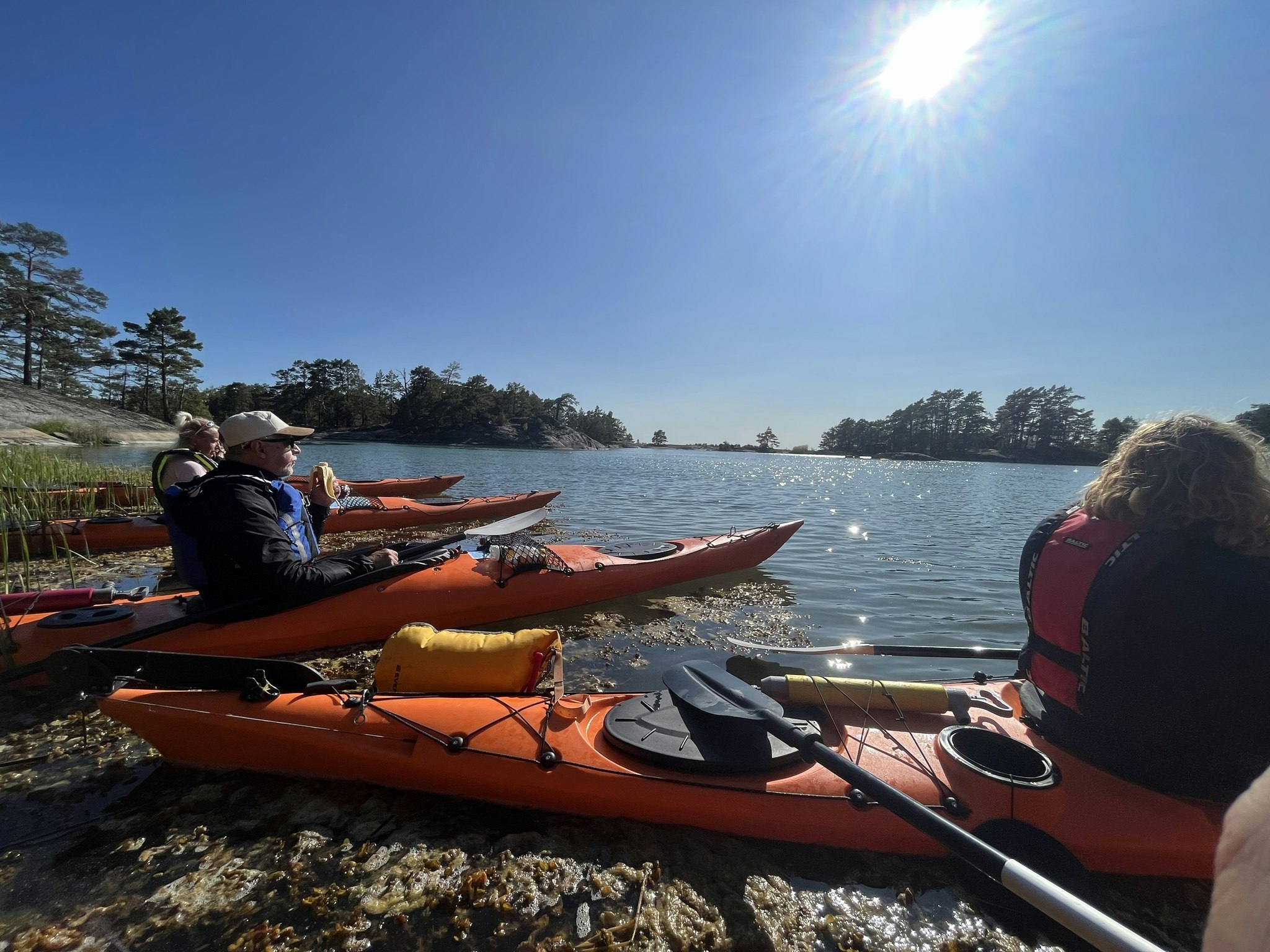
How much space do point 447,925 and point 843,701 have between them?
84.4 inches

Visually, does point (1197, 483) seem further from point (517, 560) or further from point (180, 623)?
point (180, 623)

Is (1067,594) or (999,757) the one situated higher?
(1067,594)

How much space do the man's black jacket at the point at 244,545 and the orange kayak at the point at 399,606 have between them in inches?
9.9

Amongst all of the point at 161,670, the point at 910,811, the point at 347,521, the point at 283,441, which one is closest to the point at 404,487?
the point at 347,521

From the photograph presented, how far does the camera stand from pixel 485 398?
79312 millimetres

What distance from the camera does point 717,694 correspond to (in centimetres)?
276

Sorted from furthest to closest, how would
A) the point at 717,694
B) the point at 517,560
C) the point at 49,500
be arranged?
the point at 49,500 < the point at 517,560 < the point at 717,694

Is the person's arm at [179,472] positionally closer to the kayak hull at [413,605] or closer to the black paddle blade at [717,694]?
the kayak hull at [413,605]

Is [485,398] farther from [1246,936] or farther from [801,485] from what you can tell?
[1246,936]

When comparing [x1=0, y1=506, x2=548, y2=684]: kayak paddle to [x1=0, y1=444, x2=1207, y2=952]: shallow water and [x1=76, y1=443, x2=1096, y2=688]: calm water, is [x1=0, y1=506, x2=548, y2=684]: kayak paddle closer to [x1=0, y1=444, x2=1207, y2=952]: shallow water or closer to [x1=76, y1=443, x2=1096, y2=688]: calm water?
[x1=0, y1=444, x2=1207, y2=952]: shallow water

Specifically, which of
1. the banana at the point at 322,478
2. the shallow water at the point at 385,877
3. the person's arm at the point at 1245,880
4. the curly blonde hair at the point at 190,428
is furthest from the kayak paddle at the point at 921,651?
the curly blonde hair at the point at 190,428

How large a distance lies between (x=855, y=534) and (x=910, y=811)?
1068 centimetres

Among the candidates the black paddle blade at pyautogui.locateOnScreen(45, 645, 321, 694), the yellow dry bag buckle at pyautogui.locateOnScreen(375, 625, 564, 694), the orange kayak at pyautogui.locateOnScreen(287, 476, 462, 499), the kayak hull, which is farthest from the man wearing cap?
the orange kayak at pyautogui.locateOnScreen(287, 476, 462, 499)

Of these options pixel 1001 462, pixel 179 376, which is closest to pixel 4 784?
pixel 179 376
